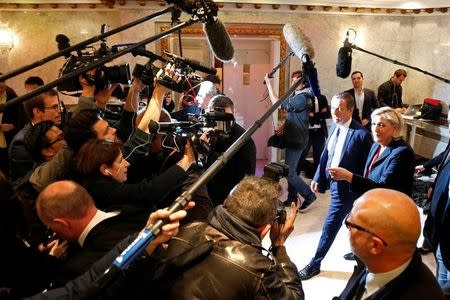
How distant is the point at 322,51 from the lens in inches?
242

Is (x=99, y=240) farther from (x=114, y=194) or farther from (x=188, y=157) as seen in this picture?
(x=188, y=157)

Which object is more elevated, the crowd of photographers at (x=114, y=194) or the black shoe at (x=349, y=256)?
the crowd of photographers at (x=114, y=194)

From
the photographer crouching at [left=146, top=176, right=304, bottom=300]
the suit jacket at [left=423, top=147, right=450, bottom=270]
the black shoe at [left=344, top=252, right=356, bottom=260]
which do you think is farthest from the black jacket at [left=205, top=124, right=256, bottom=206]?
the black shoe at [left=344, top=252, right=356, bottom=260]

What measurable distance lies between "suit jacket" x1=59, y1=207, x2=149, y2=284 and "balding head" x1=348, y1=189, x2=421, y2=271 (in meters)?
0.87

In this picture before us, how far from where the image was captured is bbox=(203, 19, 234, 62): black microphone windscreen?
165cm

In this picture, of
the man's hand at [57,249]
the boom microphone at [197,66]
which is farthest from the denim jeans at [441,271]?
the man's hand at [57,249]

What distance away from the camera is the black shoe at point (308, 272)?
123 inches

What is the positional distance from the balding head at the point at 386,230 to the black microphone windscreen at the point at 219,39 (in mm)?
906

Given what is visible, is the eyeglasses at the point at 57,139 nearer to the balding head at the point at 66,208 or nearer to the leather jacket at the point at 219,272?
the balding head at the point at 66,208

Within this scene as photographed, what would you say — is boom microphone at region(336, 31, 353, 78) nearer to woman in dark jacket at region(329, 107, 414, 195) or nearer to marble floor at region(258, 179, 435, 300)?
woman in dark jacket at region(329, 107, 414, 195)

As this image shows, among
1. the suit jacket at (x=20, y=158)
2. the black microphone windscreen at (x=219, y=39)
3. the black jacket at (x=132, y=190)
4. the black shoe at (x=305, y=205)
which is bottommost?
the black shoe at (x=305, y=205)

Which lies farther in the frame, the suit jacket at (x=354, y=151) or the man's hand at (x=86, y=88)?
the suit jacket at (x=354, y=151)

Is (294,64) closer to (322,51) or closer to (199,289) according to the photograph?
(322,51)

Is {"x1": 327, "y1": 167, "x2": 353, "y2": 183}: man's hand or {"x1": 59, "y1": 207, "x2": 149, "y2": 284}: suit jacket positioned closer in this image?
{"x1": 59, "y1": 207, "x2": 149, "y2": 284}: suit jacket
